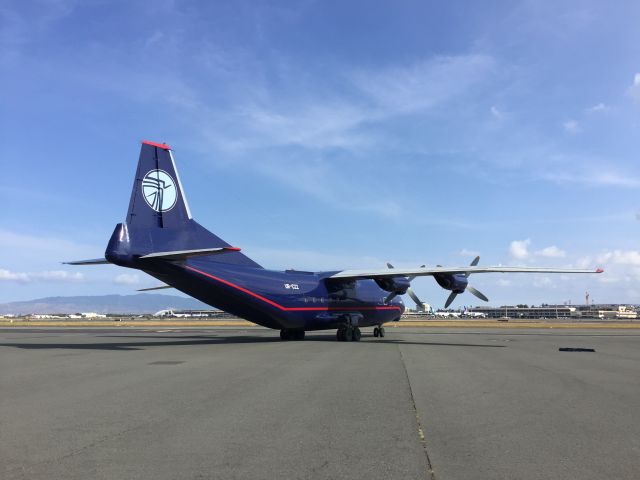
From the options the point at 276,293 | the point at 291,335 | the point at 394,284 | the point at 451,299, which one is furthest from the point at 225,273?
the point at 451,299

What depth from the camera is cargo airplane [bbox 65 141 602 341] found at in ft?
76.9

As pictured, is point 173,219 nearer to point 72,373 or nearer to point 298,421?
point 72,373

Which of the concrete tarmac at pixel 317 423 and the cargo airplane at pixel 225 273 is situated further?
the cargo airplane at pixel 225 273

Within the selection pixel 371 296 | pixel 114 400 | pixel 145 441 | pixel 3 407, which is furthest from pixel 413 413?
pixel 371 296

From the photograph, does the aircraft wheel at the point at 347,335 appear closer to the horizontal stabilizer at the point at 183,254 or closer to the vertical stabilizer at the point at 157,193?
the vertical stabilizer at the point at 157,193

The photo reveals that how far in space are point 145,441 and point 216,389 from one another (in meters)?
4.95

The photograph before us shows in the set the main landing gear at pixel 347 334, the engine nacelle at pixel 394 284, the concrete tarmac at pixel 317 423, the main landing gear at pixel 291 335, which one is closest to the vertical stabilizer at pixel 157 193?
the concrete tarmac at pixel 317 423

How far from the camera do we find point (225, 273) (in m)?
26.9

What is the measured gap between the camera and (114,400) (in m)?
10.8

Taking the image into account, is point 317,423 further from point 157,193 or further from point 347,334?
point 347,334

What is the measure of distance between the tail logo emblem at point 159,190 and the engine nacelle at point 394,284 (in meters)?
15.1

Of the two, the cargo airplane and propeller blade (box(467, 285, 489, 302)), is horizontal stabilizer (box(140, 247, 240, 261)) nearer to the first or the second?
the cargo airplane

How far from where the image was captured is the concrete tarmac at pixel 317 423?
6109mm

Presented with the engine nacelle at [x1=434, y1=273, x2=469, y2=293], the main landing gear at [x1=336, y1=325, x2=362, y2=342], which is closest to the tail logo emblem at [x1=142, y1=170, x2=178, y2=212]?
the main landing gear at [x1=336, y1=325, x2=362, y2=342]
